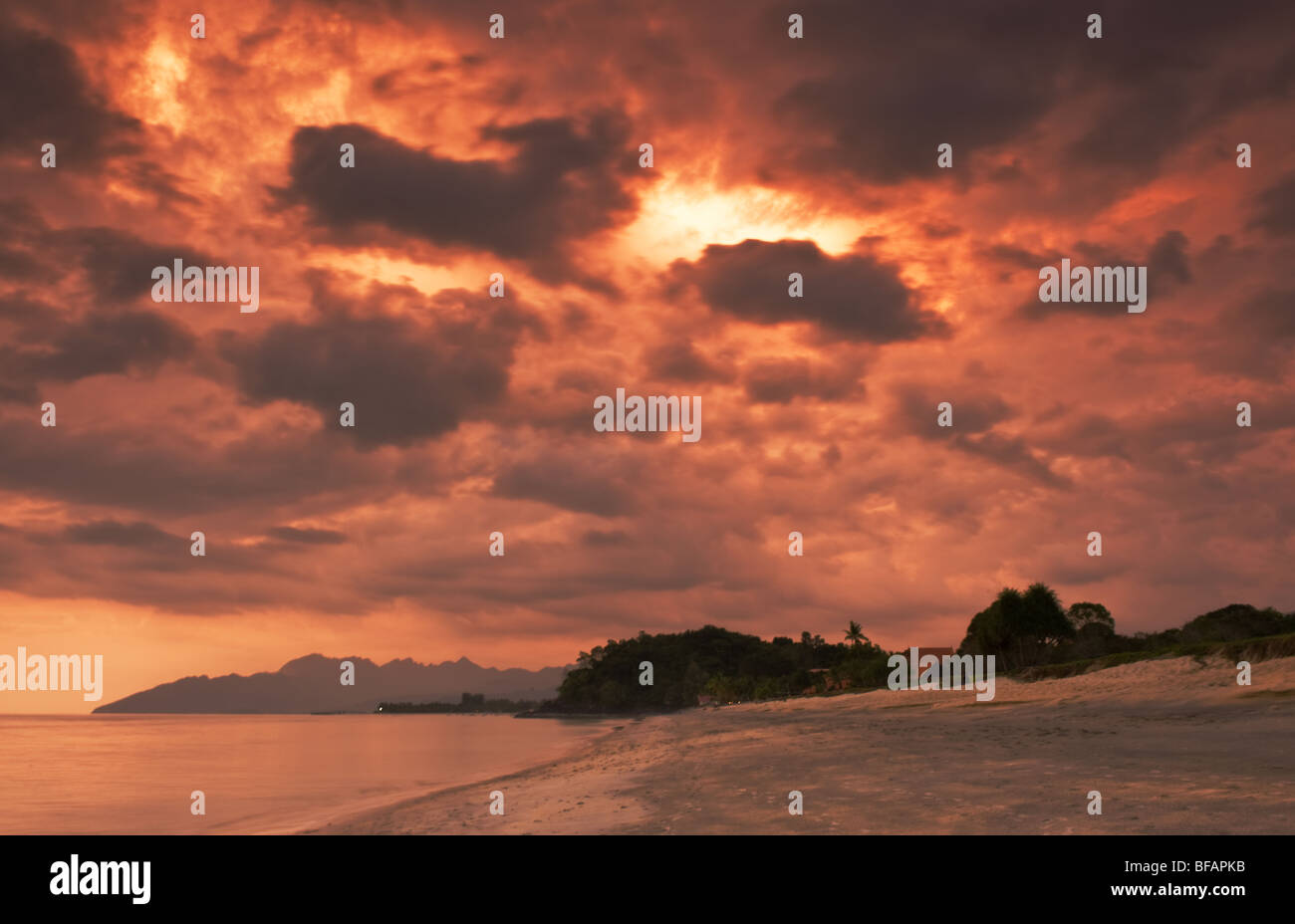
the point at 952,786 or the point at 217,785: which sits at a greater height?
the point at 952,786

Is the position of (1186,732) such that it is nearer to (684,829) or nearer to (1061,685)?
(684,829)

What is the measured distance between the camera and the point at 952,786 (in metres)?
17.2

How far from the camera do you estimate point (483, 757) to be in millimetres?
62875

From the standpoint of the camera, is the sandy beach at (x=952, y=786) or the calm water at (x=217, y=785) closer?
the sandy beach at (x=952, y=786)

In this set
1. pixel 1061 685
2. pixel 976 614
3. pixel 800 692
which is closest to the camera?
pixel 1061 685

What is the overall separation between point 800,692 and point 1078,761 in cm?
18369

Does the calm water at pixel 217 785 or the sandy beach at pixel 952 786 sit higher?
the sandy beach at pixel 952 786

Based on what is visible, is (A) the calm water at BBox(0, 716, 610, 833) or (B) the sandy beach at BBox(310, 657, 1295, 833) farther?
(A) the calm water at BBox(0, 716, 610, 833)

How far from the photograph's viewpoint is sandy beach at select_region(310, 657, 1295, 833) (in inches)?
539

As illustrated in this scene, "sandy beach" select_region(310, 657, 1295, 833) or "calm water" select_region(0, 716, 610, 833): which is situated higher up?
"sandy beach" select_region(310, 657, 1295, 833)

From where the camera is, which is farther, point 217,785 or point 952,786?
point 217,785

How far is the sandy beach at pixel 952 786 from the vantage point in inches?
539
